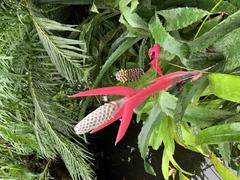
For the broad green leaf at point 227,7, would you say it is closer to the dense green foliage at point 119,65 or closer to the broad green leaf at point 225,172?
the dense green foliage at point 119,65

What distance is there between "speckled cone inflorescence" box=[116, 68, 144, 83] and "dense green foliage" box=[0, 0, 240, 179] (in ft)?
0.07

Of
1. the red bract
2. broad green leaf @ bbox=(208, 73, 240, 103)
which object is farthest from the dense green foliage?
the red bract

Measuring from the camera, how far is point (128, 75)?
831 millimetres

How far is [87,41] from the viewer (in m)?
1.03

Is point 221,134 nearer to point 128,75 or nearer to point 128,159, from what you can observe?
point 128,75

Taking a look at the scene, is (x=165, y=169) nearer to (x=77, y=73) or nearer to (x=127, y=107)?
(x=77, y=73)

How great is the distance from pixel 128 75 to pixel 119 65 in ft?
0.88

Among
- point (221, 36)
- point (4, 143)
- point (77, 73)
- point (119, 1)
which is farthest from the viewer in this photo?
point (4, 143)

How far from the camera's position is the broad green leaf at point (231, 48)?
71cm

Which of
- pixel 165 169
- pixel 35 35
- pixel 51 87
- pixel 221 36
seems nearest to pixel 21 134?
pixel 51 87

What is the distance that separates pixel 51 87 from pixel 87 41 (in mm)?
167

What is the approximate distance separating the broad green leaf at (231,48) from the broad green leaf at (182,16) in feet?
0.23

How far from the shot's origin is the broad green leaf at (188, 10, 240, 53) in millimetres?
696

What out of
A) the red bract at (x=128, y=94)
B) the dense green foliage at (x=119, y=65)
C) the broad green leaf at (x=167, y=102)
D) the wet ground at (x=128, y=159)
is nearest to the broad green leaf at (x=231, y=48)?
the dense green foliage at (x=119, y=65)
